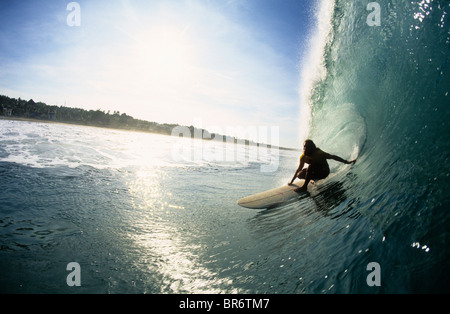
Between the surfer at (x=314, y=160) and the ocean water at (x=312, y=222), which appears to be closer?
the ocean water at (x=312, y=222)

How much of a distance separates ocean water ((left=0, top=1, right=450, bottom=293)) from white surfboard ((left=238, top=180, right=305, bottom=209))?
333 mm

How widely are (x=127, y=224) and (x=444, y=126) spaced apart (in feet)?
23.6

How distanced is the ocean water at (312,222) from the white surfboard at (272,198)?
33 cm

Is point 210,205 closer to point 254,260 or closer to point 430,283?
point 254,260

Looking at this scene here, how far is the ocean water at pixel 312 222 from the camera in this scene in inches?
108

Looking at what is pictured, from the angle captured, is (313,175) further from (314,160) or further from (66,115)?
(66,115)

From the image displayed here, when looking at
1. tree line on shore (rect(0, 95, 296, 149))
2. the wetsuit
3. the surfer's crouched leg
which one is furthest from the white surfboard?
tree line on shore (rect(0, 95, 296, 149))

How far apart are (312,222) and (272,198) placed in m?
2.07

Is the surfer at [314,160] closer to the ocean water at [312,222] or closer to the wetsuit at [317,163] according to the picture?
the wetsuit at [317,163]

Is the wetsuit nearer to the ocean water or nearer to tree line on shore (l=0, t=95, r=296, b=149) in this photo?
the ocean water

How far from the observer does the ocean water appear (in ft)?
8.98

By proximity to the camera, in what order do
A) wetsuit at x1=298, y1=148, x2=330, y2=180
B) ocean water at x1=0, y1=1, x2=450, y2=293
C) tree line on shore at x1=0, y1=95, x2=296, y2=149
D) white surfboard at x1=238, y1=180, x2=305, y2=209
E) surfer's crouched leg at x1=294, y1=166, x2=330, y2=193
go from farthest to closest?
1. tree line on shore at x1=0, y1=95, x2=296, y2=149
2. white surfboard at x1=238, y1=180, x2=305, y2=209
3. surfer's crouched leg at x1=294, y1=166, x2=330, y2=193
4. wetsuit at x1=298, y1=148, x2=330, y2=180
5. ocean water at x1=0, y1=1, x2=450, y2=293

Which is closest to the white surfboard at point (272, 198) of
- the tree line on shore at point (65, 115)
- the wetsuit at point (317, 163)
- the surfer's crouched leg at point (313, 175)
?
the surfer's crouched leg at point (313, 175)
